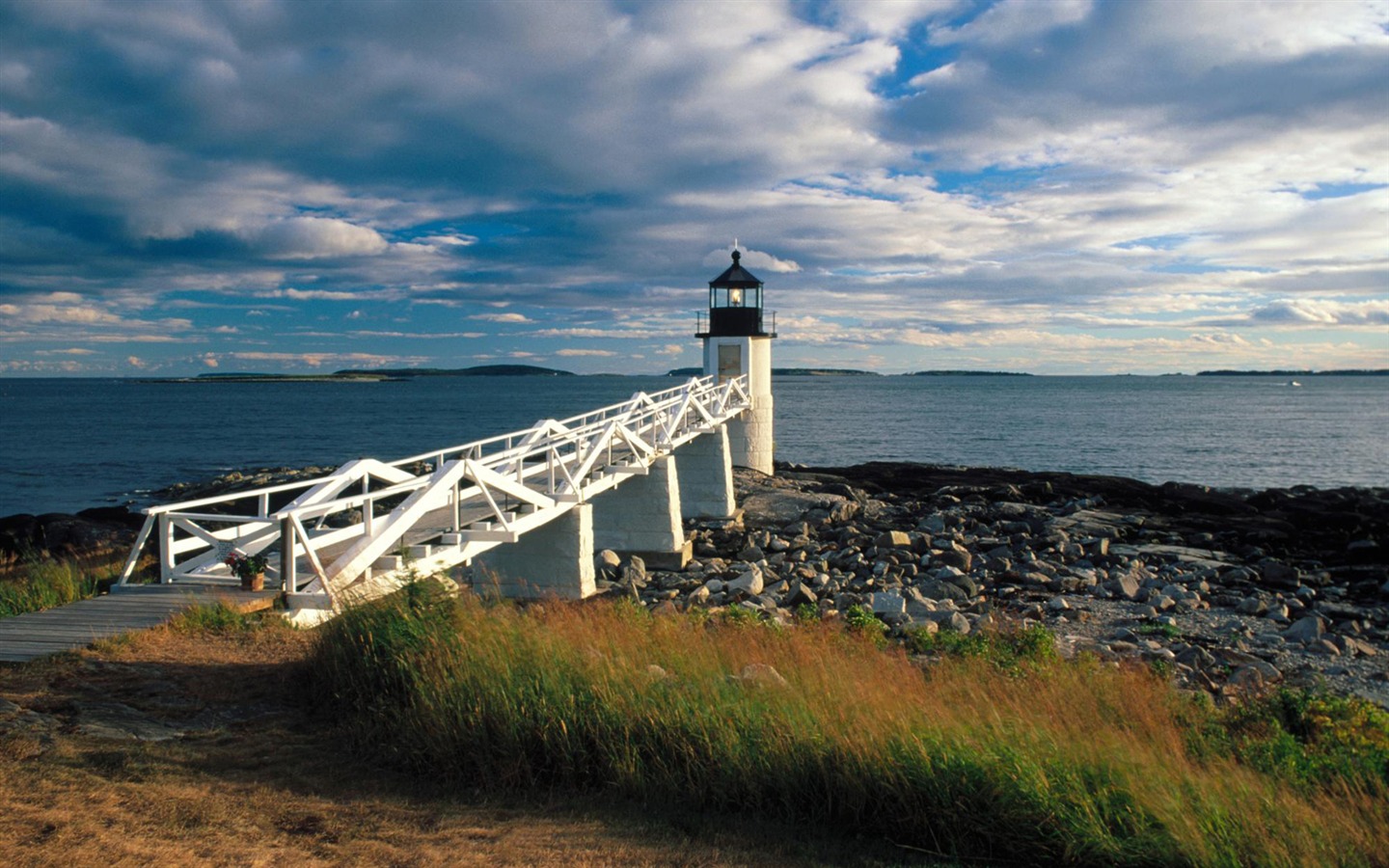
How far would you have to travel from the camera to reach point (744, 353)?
1192 inches

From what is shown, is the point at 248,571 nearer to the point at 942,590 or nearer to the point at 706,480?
the point at 942,590

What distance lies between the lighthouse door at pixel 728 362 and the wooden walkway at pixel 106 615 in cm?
2333

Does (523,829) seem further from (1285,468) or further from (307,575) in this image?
(1285,468)

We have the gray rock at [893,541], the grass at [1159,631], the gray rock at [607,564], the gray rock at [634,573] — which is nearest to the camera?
the grass at [1159,631]

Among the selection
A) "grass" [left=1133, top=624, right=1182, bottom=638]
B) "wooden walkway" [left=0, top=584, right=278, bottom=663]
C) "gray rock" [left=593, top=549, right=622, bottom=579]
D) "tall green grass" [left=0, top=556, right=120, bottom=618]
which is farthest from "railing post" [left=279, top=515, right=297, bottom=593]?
"grass" [left=1133, top=624, right=1182, bottom=638]

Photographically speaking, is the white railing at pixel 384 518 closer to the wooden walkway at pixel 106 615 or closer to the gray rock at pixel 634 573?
the wooden walkway at pixel 106 615

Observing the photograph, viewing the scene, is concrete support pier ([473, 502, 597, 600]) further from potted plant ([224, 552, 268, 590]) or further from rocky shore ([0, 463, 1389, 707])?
potted plant ([224, 552, 268, 590])

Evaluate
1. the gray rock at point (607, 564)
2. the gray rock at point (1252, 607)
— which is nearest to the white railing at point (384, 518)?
the gray rock at point (607, 564)

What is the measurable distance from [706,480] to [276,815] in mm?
19403

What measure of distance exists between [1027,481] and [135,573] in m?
27.0

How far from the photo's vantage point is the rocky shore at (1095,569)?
1210 centimetres

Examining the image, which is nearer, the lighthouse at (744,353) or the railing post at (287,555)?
the railing post at (287,555)

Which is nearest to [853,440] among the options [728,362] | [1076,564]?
[728,362]

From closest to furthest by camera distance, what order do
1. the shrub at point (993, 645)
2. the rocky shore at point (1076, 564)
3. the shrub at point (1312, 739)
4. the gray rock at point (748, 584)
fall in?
the shrub at point (1312, 739) → the shrub at point (993, 645) → the rocky shore at point (1076, 564) → the gray rock at point (748, 584)
